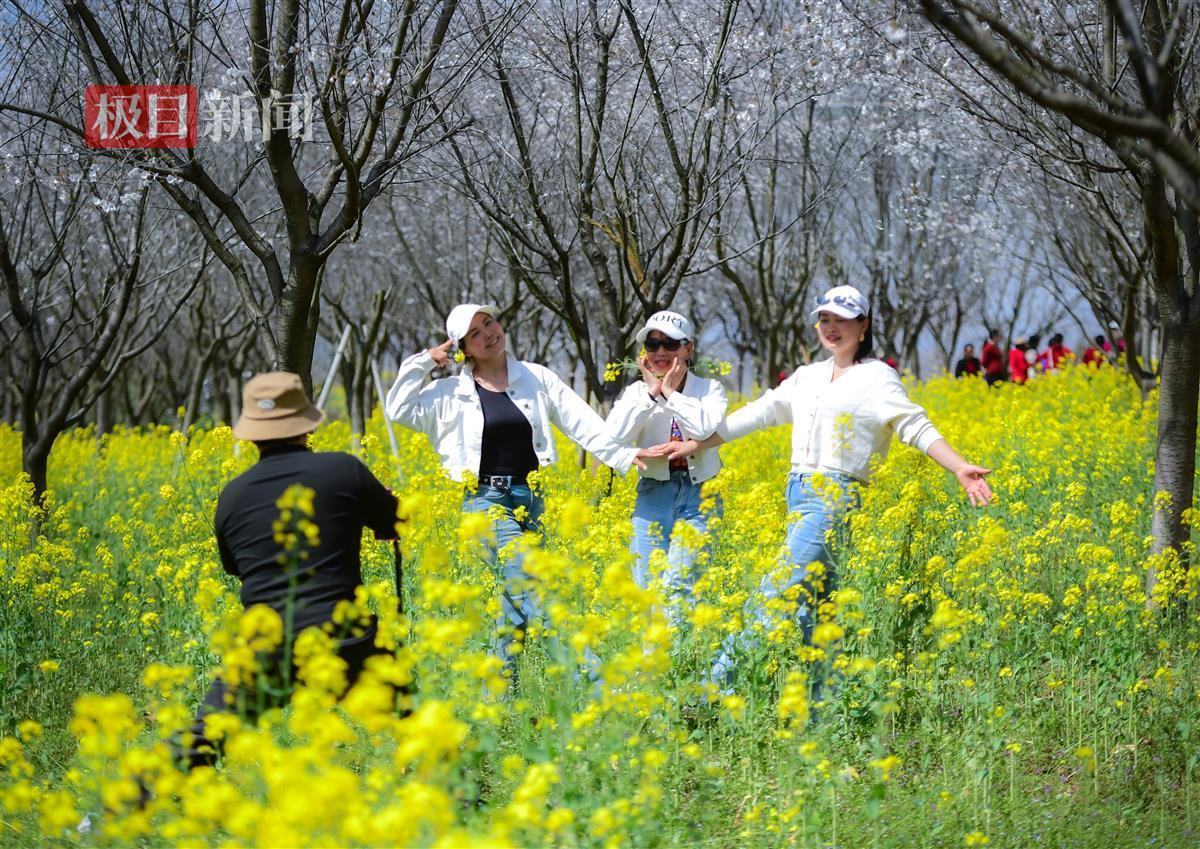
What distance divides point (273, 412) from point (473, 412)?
1843mm

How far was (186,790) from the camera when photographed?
2727mm

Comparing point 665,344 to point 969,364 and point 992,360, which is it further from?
point 969,364

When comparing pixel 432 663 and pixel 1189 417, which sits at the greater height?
pixel 1189 417

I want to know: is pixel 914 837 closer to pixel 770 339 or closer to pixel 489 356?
pixel 489 356

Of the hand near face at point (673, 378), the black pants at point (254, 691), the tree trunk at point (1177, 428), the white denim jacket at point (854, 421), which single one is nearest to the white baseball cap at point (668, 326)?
the hand near face at point (673, 378)

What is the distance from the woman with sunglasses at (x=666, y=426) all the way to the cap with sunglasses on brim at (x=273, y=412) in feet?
7.23

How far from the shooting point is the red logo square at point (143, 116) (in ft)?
19.7

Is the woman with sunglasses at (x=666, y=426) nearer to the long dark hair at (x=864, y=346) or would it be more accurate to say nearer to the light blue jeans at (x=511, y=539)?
the light blue jeans at (x=511, y=539)

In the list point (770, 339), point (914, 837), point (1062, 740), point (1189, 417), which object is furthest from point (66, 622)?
point (770, 339)

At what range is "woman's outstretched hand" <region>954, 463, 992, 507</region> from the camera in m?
4.62

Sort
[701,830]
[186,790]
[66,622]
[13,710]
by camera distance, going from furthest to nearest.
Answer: [66,622]
[13,710]
[701,830]
[186,790]

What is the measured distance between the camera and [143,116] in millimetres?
6297

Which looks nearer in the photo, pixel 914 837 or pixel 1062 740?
pixel 914 837

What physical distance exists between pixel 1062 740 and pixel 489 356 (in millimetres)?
2964
